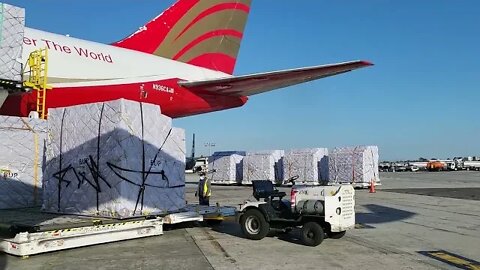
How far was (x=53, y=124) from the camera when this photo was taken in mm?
10703

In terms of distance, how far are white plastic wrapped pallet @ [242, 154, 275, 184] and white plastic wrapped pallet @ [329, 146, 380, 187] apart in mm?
4647

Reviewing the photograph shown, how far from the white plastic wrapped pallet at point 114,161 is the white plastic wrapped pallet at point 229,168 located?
23802mm

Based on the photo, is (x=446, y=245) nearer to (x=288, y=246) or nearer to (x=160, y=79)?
(x=288, y=246)

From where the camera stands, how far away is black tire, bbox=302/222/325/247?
28.3ft

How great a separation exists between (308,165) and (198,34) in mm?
15839

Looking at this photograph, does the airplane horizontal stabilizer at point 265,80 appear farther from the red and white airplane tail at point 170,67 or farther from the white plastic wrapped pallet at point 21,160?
the white plastic wrapped pallet at point 21,160

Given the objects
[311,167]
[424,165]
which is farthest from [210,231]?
[424,165]

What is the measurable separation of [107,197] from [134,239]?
1084 millimetres

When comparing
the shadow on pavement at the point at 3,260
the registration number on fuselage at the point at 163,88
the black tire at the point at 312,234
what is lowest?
the shadow on pavement at the point at 3,260

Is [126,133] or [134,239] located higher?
[126,133]

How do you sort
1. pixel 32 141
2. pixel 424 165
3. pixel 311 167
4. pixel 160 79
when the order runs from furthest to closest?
pixel 424 165 → pixel 311 167 → pixel 160 79 → pixel 32 141

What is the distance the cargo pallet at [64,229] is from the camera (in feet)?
24.2

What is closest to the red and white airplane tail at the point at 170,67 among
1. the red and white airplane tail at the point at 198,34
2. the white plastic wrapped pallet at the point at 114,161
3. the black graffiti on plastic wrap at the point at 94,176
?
the red and white airplane tail at the point at 198,34

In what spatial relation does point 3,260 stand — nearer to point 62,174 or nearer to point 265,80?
point 62,174
